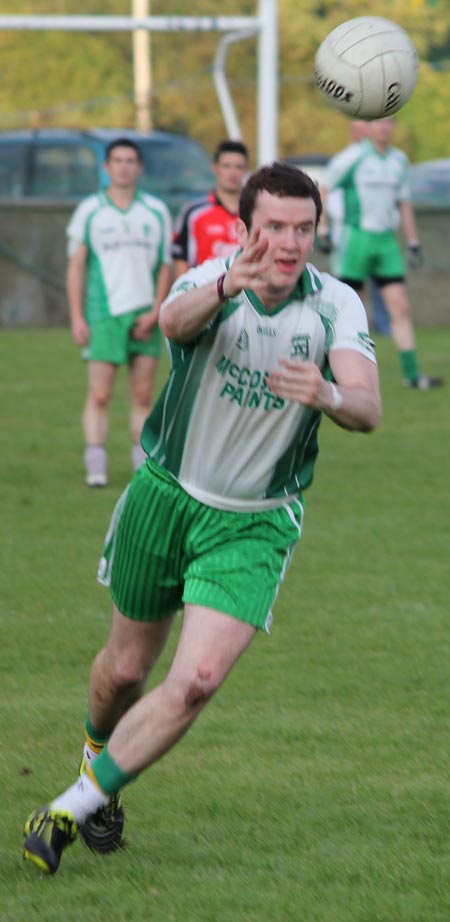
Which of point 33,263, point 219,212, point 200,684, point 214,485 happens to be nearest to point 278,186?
point 214,485

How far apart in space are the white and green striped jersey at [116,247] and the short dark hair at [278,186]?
21.8 feet

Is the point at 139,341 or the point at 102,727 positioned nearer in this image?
the point at 102,727

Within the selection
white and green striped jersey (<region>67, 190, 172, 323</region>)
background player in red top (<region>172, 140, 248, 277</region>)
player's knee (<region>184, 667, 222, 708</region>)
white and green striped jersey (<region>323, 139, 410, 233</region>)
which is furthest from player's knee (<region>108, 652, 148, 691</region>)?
white and green striped jersey (<region>323, 139, 410, 233</region>)

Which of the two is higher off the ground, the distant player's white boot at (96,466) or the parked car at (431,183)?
the distant player's white boot at (96,466)

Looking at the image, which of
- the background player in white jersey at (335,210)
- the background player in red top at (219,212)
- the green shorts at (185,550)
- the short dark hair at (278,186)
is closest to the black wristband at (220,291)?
the short dark hair at (278,186)

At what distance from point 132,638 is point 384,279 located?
11.8m

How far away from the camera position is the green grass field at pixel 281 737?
4848 mm

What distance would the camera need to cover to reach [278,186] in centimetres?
481

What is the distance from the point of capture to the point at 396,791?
5.72 m

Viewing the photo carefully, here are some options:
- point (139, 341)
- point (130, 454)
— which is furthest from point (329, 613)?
point (130, 454)

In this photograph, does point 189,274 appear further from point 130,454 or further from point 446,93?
point 446,93

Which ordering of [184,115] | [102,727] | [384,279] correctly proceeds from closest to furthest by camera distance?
[102,727] → [384,279] → [184,115]

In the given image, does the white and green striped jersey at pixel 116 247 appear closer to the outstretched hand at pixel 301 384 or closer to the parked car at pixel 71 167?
the outstretched hand at pixel 301 384

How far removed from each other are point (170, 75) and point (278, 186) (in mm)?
48040
